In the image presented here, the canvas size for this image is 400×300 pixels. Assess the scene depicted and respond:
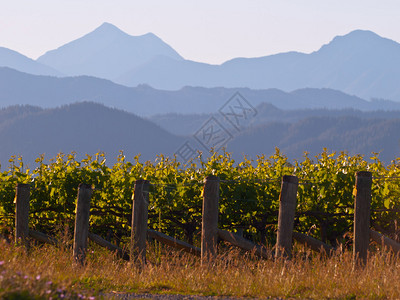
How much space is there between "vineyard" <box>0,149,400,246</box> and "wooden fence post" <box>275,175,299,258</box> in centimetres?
122

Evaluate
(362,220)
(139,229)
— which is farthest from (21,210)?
(362,220)

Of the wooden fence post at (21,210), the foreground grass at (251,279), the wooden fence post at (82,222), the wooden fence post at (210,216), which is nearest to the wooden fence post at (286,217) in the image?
the foreground grass at (251,279)

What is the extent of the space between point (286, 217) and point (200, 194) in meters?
2.68

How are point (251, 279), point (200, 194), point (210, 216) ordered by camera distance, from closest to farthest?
1. point (251, 279)
2. point (210, 216)
3. point (200, 194)

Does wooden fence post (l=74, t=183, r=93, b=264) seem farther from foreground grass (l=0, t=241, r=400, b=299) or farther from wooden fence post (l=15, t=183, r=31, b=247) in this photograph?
wooden fence post (l=15, t=183, r=31, b=247)

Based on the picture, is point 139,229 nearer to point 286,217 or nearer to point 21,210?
point 286,217

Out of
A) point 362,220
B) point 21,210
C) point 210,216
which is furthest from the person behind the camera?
point 21,210

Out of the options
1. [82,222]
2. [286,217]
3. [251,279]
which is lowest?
[251,279]

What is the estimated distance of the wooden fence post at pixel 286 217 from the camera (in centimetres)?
923

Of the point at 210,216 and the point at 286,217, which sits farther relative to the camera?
the point at 210,216

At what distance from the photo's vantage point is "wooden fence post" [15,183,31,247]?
38.4 ft

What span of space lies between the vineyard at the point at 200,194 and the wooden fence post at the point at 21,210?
0.48 meters

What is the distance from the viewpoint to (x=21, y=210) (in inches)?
462

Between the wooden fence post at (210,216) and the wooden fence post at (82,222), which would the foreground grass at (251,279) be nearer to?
the wooden fence post at (210,216)
